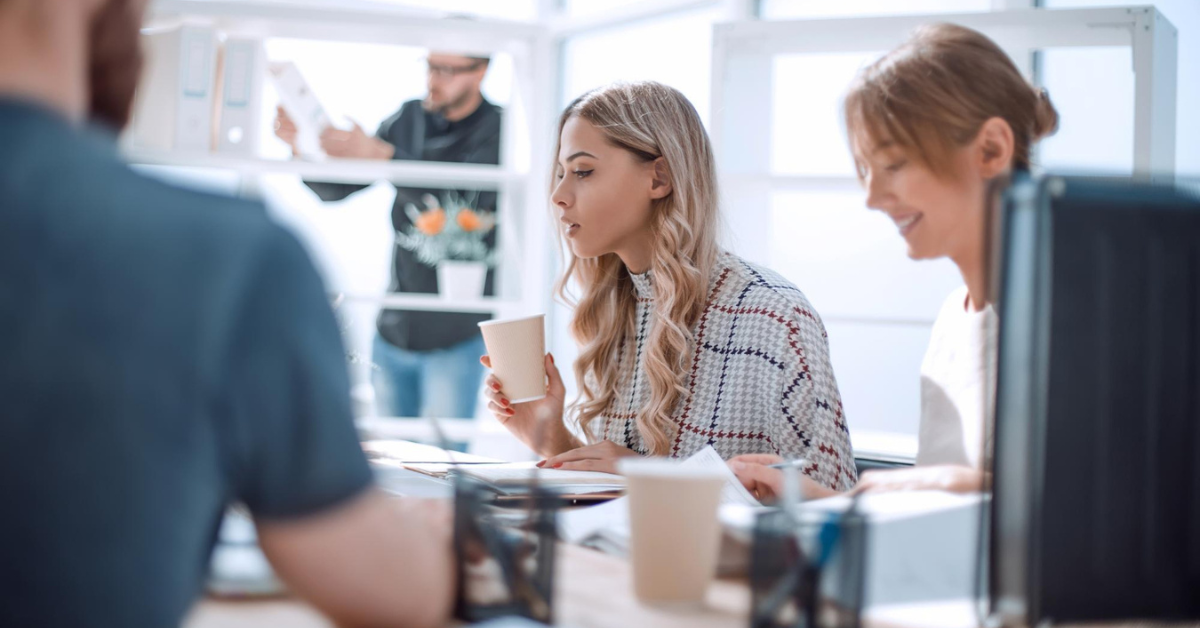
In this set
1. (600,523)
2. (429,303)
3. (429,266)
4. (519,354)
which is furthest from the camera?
(429,266)

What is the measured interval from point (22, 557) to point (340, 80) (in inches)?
133

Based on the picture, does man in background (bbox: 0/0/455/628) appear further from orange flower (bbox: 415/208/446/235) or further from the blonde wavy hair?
orange flower (bbox: 415/208/446/235)

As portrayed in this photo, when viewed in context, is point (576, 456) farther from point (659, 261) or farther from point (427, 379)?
point (427, 379)

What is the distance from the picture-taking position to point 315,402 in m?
0.52

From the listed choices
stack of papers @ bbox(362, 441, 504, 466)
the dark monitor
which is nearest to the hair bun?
the dark monitor

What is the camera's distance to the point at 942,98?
1139 mm

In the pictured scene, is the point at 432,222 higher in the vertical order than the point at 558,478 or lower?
higher

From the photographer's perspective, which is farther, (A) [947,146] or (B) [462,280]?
(B) [462,280]

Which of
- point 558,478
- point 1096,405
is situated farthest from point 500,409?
point 1096,405

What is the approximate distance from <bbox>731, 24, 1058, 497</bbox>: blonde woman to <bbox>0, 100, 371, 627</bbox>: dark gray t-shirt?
2.70 feet

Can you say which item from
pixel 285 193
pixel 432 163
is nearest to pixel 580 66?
pixel 432 163

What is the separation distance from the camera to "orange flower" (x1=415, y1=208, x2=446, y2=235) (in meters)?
3.63

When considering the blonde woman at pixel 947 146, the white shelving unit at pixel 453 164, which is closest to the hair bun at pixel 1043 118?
the blonde woman at pixel 947 146

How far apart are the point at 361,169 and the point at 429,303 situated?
0.53 meters
